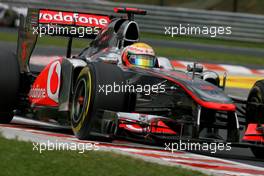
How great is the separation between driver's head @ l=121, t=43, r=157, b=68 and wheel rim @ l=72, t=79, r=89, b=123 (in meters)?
0.94

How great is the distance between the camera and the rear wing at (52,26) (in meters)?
11.1

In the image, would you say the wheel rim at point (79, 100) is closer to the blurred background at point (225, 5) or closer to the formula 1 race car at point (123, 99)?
the formula 1 race car at point (123, 99)

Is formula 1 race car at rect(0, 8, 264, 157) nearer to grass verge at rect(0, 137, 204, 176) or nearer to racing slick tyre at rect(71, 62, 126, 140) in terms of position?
racing slick tyre at rect(71, 62, 126, 140)

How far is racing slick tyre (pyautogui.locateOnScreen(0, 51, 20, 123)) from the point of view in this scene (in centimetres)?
993

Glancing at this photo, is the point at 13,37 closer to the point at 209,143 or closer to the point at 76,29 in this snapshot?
the point at 76,29

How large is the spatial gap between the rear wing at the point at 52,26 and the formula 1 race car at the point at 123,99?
0.70m

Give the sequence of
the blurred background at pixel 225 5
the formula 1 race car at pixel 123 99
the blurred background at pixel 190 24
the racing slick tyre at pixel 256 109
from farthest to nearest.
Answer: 1. the blurred background at pixel 225 5
2. the blurred background at pixel 190 24
3. the racing slick tyre at pixel 256 109
4. the formula 1 race car at pixel 123 99

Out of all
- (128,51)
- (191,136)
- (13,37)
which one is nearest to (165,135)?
(191,136)

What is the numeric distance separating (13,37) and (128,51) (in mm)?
15385

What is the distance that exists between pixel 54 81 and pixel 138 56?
3.63ft

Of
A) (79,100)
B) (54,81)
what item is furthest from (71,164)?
(54,81)

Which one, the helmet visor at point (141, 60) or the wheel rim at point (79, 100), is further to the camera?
the helmet visor at point (141, 60)

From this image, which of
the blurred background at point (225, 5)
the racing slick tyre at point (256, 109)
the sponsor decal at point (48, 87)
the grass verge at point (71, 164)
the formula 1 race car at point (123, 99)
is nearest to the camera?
the grass verge at point (71, 164)

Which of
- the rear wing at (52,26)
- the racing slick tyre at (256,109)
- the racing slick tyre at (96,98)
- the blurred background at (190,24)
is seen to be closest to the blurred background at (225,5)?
the blurred background at (190,24)
